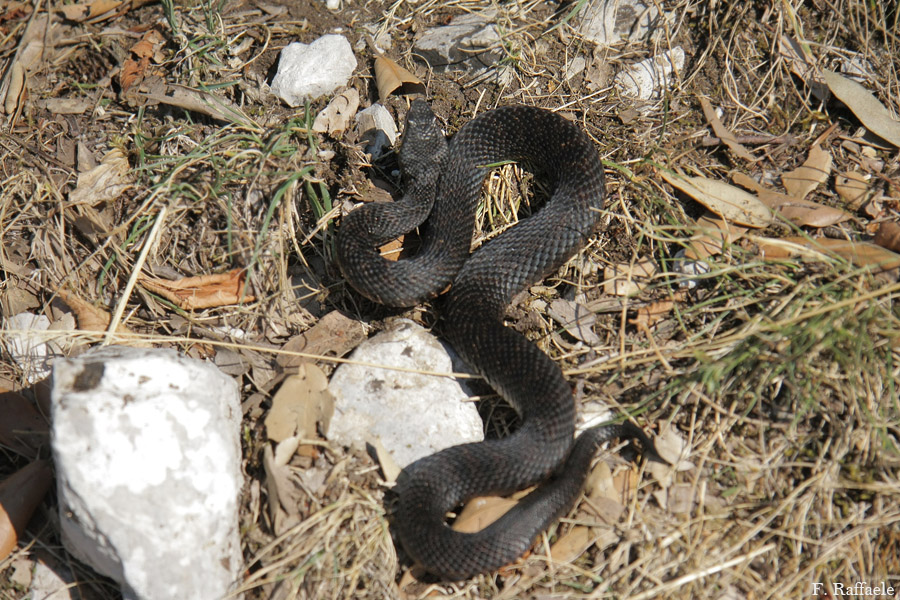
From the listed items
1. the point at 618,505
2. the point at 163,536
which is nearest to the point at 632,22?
the point at 618,505

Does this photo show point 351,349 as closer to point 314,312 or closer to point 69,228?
point 314,312

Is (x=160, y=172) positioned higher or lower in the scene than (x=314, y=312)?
higher

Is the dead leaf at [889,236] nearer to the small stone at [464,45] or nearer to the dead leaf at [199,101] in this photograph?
the small stone at [464,45]

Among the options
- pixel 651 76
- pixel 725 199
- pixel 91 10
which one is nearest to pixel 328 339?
pixel 725 199

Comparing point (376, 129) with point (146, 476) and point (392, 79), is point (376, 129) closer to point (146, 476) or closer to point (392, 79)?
point (392, 79)

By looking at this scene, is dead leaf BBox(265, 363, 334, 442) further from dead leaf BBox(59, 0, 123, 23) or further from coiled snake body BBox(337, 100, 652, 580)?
dead leaf BBox(59, 0, 123, 23)

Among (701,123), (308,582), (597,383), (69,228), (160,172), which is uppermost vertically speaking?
(701,123)

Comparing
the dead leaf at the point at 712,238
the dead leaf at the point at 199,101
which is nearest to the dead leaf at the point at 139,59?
the dead leaf at the point at 199,101

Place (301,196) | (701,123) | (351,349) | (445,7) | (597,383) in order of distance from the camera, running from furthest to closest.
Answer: (445,7) → (701,123) → (301,196) → (351,349) → (597,383)
